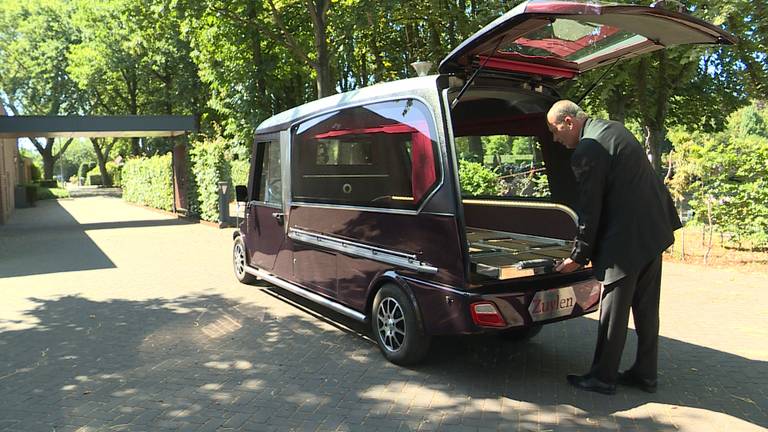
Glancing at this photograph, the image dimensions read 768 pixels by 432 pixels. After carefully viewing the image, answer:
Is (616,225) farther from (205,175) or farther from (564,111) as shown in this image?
(205,175)

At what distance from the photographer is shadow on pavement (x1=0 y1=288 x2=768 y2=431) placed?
3.76 metres

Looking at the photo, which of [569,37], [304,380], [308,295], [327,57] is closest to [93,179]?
[327,57]

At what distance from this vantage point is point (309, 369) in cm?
465

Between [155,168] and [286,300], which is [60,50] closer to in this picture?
[155,168]

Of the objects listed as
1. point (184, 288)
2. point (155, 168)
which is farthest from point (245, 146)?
point (184, 288)

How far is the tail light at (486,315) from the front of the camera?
397 cm

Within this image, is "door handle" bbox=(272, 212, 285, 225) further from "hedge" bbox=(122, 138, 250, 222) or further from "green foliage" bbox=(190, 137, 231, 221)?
"green foliage" bbox=(190, 137, 231, 221)

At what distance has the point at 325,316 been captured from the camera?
6.27m

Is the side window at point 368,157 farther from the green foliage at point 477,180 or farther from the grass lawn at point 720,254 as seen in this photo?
the grass lawn at point 720,254

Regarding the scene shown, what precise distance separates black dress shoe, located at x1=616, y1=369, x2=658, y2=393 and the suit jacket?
850 millimetres

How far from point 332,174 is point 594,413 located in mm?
3232

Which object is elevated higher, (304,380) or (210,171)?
(210,171)

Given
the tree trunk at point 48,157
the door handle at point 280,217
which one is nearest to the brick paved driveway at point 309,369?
the door handle at point 280,217

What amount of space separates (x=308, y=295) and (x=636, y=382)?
10.6 ft
